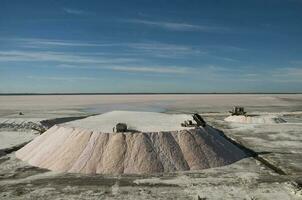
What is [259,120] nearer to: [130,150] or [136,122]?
[136,122]

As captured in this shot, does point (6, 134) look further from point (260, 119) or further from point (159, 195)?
point (260, 119)

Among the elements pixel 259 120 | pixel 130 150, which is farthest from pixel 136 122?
pixel 259 120

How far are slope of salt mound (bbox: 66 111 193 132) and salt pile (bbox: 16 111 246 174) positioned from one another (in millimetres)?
56

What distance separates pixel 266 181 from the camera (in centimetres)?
1552

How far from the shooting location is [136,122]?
873 inches

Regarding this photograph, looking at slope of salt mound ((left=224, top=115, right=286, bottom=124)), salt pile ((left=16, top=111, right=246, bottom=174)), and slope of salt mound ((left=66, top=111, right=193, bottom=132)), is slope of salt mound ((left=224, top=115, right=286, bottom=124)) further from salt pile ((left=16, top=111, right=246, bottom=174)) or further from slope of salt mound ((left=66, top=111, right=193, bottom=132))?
salt pile ((left=16, top=111, right=246, bottom=174))

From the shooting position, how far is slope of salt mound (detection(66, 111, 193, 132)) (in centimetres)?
2038

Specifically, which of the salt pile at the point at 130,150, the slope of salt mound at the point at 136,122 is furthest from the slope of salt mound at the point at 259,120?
the salt pile at the point at 130,150

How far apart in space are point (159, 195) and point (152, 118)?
420 inches

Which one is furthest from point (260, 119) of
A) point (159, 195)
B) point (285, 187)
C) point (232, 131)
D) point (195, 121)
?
point (159, 195)

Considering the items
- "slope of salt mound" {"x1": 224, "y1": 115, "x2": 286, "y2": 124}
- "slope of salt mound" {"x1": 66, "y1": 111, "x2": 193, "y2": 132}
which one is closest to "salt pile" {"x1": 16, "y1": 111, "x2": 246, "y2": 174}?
"slope of salt mound" {"x1": 66, "y1": 111, "x2": 193, "y2": 132}

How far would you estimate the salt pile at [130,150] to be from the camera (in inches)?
680

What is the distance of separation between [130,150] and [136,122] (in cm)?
457

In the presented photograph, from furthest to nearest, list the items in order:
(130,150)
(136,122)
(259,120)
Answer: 1. (259,120)
2. (136,122)
3. (130,150)
